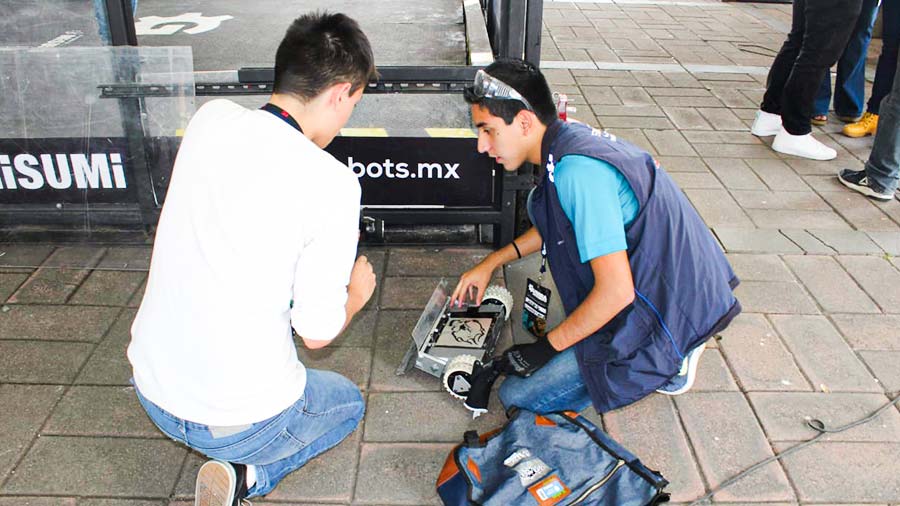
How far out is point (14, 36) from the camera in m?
3.86

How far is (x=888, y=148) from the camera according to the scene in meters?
4.78

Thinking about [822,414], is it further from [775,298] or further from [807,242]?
[807,242]

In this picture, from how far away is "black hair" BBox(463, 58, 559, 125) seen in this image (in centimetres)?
253

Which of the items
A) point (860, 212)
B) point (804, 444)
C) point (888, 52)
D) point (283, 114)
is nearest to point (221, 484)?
point (283, 114)

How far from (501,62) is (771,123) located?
3930mm

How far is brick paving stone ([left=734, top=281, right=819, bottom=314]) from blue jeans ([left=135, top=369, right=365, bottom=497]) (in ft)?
6.88

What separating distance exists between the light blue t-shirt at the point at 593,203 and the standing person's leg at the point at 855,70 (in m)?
4.32

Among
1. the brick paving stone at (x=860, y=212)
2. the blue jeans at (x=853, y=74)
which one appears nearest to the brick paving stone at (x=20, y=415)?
the brick paving stone at (x=860, y=212)

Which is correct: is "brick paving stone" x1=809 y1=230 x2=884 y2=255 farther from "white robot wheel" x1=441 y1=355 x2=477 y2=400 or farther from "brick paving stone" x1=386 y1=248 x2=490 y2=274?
"white robot wheel" x1=441 y1=355 x2=477 y2=400

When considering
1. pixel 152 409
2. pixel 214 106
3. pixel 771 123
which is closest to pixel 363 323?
pixel 152 409

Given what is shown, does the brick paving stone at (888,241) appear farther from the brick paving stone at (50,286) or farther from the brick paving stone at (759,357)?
the brick paving stone at (50,286)

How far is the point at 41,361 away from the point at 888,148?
4.91 metres

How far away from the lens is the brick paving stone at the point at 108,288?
3713mm

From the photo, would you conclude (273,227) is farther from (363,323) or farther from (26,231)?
(26,231)
